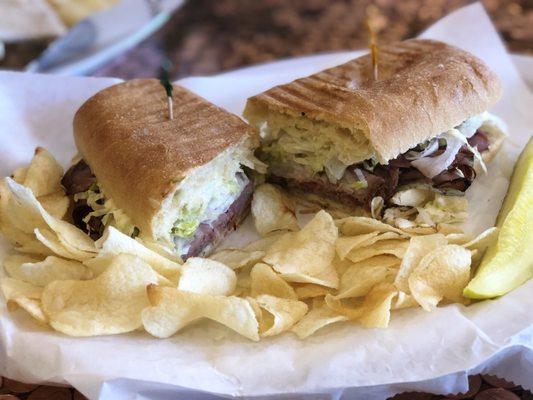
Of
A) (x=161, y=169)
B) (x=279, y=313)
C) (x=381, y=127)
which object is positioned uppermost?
(x=381, y=127)

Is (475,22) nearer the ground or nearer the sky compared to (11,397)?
nearer the sky

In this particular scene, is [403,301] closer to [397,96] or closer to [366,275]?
[366,275]

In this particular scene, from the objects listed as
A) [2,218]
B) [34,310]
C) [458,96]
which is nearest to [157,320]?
[34,310]

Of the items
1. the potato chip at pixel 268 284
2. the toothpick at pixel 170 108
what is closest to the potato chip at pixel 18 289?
the potato chip at pixel 268 284

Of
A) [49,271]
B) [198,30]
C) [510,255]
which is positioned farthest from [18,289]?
[198,30]

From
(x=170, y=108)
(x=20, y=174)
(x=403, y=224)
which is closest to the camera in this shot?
(x=403, y=224)

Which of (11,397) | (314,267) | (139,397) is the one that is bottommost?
(11,397)

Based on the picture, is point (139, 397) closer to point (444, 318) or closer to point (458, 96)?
point (444, 318)
